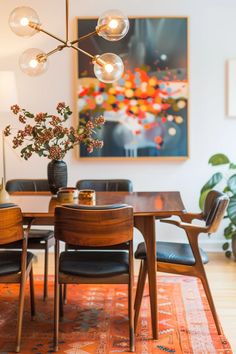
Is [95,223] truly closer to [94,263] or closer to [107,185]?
[94,263]

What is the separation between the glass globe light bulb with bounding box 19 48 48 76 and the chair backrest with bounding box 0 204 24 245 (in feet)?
3.30

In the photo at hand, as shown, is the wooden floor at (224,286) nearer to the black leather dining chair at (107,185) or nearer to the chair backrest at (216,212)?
the chair backrest at (216,212)

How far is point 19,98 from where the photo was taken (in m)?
4.55

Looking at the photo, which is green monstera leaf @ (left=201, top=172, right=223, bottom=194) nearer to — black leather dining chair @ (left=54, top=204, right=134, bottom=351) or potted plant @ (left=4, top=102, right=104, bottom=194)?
potted plant @ (left=4, top=102, right=104, bottom=194)

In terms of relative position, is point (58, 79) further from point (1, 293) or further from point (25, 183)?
point (1, 293)

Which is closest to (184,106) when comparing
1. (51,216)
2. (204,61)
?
(204,61)

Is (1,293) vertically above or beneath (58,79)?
beneath

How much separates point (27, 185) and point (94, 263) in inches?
51.2

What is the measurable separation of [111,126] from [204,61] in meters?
1.05

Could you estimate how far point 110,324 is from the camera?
2.90 metres

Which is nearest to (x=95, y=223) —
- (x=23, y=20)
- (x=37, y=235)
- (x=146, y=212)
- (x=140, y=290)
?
(x=146, y=212)

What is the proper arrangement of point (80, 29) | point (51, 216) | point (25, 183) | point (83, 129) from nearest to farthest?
1. point (51, 216)
2. point (83, 129)
3. point (25, 183)
4. point (80, 29)

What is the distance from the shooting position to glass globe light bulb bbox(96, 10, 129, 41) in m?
2.79

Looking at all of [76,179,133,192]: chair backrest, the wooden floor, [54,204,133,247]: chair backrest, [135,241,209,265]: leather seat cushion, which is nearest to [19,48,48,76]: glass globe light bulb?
[76,179,133,192]: chair backrest
